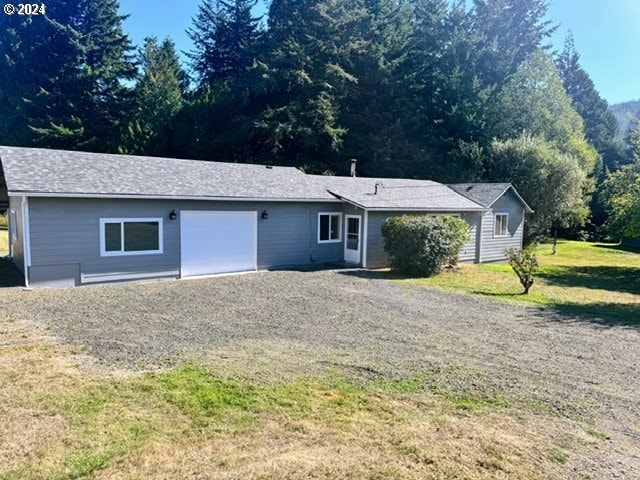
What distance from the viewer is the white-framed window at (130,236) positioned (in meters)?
12.0

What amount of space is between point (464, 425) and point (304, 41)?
3060 centimetres

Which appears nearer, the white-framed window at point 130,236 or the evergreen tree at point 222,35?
the white-framed window at point 130,236

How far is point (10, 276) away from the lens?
41.4 ft

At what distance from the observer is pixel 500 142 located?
28109mm

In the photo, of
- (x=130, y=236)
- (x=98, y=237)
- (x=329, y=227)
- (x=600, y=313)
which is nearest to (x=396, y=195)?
(x=329, y=227)

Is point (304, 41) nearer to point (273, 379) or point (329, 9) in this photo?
point (329, 9)

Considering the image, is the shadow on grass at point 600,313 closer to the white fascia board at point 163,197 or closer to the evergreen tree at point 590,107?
the white fascia board at point 163,197

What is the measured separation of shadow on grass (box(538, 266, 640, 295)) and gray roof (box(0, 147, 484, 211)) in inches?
165

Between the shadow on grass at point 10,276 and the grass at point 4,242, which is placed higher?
the grass at point 4,242

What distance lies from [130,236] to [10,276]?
3623 millimetres

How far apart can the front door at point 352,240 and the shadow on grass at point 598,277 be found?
6.63 metres

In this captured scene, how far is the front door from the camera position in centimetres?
1662

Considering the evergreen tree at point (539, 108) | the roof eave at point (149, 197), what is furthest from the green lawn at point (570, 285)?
the evergreen tree at point (539, 108)

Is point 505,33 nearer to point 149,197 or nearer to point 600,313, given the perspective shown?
point 600,313
